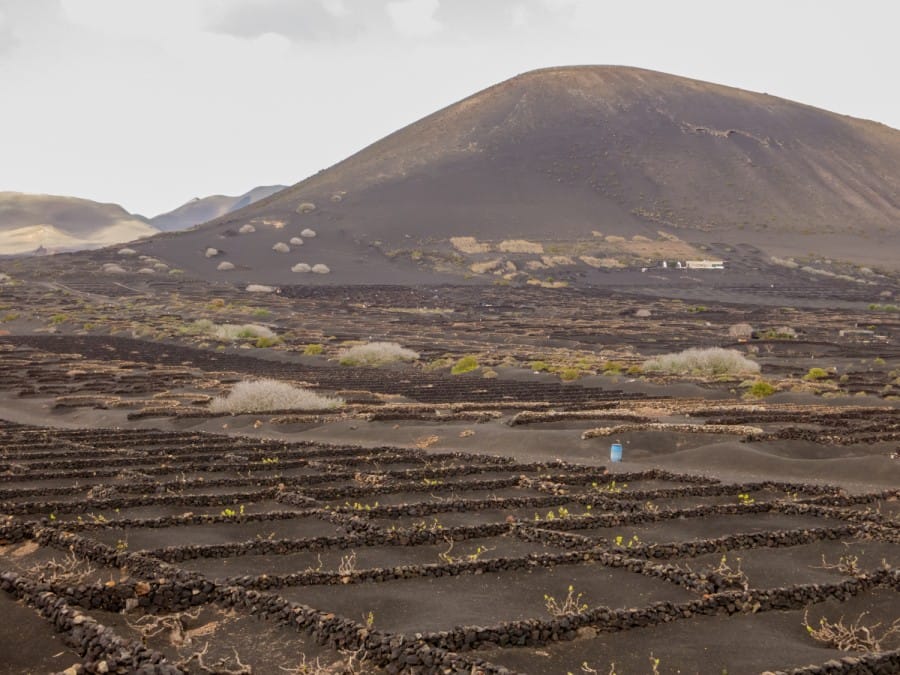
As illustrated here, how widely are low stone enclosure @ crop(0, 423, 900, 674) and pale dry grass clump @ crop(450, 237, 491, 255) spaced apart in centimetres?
12613

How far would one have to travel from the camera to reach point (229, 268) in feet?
469

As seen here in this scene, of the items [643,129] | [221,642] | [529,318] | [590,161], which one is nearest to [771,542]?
[221,642]

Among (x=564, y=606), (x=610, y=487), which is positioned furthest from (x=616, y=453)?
(x=564, y=606)

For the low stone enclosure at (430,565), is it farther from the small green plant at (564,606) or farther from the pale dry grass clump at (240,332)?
the pale dry grass clump at (240,332)

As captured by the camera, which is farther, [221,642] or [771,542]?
[771,542]

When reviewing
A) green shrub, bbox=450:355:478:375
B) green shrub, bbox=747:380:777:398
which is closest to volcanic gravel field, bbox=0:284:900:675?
green shrub, bbox=747:380:777:398

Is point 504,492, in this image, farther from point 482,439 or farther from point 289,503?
A: point 482,439

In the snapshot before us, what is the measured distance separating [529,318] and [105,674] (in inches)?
3647

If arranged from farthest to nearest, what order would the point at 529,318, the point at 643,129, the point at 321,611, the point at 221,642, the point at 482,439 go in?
the point at 643,129
the point at 529,318
the point at 482,439
the point at 321,611
the point at 221,642

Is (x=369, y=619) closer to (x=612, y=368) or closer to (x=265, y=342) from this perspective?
(x=612, y=368)

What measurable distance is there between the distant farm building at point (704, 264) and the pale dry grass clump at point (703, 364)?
279 ft

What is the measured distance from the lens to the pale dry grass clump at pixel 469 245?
498ft

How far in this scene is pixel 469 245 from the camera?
505ft

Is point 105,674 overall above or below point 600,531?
above
